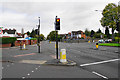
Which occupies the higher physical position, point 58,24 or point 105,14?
point 105,14

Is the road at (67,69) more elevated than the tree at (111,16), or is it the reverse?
the tree at (111,16)

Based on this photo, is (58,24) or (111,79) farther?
(58,24)

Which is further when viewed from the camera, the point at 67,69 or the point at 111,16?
the point at 111,16

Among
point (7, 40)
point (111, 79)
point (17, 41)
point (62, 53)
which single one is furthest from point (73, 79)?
point (17, 41)

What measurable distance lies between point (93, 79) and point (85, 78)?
38 centimetres

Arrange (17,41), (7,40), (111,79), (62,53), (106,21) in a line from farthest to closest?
(106,21) < (17,41) < (7,40) < (62,53) < (111,79)

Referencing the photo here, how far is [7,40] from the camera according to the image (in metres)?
28.2

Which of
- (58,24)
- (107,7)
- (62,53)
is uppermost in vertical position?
(107,7)

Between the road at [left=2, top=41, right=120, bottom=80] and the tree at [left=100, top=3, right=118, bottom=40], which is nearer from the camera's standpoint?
the road at [left=2, top=41, right=120, bottom=80]

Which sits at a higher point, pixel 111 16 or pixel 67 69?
pixel 111 16

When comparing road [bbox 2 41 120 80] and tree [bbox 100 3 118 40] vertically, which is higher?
tree [bbox 100 3 118 40]

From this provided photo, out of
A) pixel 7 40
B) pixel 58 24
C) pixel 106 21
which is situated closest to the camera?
pixel 58 24

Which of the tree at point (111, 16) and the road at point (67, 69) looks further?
the tree at point (111, 16)

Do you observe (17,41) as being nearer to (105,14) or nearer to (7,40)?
(7,40)
